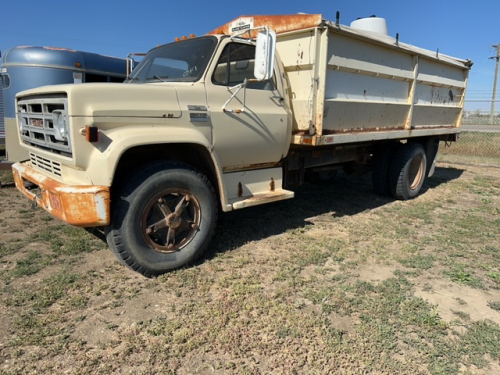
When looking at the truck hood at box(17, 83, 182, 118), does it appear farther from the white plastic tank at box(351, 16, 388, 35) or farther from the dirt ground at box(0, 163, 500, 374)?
the white plastic tank at box(351, 16, 388, 35)

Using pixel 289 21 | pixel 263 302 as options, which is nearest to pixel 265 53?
pixel 289 21

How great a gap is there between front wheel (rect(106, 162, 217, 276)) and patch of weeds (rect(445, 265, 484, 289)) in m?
2.46

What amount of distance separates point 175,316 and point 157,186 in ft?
3.79

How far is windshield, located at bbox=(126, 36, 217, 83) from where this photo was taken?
3834 millimetres

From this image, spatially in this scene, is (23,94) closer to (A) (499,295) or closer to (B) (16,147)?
(B) (16,147)

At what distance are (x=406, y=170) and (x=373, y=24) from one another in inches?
99.9

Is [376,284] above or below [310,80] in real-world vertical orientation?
below

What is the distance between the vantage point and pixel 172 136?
Result: 3305 millimetres

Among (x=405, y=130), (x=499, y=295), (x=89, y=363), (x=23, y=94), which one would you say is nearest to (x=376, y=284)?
(x=499, y=295)

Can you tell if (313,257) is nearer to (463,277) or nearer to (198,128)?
(463,277)

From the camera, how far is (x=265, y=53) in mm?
3496

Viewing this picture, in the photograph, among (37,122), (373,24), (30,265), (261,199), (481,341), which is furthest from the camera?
(373,24)

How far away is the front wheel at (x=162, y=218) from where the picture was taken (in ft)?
10.7

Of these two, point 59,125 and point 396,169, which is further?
point 396,169
